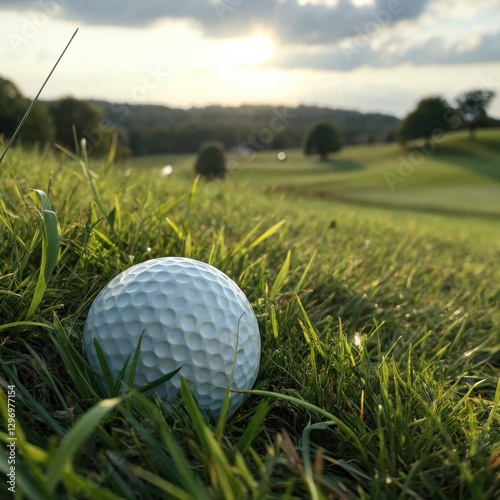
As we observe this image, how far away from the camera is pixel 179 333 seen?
1.77 m

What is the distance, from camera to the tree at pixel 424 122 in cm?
4131

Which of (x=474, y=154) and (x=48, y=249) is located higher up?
(x=474, y=154)

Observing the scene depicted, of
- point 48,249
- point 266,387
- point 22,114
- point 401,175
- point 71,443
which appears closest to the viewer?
point 71,443

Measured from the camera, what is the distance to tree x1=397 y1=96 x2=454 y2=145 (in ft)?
136

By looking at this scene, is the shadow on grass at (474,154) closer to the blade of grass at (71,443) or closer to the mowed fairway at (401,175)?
the mowed fairway at (401,175)

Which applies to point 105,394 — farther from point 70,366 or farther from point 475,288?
point 475,288

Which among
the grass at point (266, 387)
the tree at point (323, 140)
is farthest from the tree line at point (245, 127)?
the grass at point (266, 387)

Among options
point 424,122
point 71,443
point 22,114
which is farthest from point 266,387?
point 424,122

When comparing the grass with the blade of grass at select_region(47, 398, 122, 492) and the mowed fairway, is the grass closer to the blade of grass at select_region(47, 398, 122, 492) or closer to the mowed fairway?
the blade of grass at select_region(47, 398, 122, 492)

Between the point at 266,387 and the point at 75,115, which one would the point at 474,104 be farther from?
the point at 266,387

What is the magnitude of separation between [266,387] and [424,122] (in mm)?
43092

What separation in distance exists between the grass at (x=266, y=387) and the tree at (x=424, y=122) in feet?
132

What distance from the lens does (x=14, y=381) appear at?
65.0 inches

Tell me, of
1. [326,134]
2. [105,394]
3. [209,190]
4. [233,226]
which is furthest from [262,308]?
[326,134]
